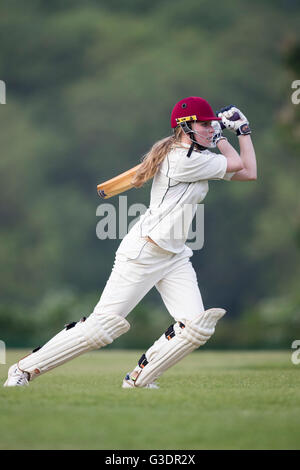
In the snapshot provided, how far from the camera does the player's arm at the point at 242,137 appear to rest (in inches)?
185

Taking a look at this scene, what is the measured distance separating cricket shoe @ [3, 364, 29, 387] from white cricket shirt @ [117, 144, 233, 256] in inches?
34.3

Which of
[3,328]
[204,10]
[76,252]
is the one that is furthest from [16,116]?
[3,328]

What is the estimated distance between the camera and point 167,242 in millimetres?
4535

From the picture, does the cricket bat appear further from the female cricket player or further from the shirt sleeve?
the shirt sleeve

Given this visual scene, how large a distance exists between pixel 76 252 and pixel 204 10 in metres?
11.5

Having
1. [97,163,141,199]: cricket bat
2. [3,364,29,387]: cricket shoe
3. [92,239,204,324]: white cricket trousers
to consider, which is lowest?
[3,364,29,387]: cricket shoe

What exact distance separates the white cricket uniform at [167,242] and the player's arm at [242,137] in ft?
0.57

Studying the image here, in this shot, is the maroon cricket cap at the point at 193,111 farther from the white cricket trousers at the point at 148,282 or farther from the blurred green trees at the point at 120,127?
the blurred green trees at the point at 120,127

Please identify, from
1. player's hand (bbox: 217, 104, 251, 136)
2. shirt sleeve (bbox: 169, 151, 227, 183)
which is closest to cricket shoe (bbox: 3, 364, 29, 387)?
shirt sleeve (bbox: 169, 151, 227, 183)

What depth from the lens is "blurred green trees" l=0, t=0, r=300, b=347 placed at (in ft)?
89.0

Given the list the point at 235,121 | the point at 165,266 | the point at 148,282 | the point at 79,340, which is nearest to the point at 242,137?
the point at 235,121

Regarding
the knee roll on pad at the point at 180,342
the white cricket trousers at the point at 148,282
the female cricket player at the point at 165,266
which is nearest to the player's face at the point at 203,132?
the female cricket player at the point at 165,266

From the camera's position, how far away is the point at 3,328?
1546cm

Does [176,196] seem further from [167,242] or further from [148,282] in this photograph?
[148,282]
